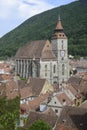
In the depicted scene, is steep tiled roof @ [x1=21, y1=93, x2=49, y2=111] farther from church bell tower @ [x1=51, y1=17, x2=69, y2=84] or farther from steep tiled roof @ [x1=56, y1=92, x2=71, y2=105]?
church bell tower @ [x1=51, y1=17, x2=69, y2=84]

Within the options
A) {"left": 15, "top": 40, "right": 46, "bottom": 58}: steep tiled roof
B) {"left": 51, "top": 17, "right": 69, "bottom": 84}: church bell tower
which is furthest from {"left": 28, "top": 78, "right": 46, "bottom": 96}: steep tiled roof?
{"left": 51, "top": 17, "right": 69, "bottom": 84}: church bell tower

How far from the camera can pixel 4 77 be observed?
101m

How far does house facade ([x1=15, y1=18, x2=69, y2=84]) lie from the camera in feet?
341

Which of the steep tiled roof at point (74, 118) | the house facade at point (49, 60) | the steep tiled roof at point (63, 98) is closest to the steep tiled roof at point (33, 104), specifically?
the steep tiled roof at point (63, 98)

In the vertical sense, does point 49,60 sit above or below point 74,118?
above

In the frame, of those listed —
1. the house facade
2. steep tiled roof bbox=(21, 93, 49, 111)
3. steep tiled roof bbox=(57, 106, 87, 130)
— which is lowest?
steep tiled roof bbox=(21, 93, 49, 111)

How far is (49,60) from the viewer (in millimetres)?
104375

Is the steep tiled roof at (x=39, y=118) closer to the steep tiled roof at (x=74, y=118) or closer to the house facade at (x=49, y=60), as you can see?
the steep tiled roof at (x=74, y=118)

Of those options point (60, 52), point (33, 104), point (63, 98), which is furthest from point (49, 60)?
point (63, 98)

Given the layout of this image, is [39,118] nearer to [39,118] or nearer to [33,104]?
[39,118]

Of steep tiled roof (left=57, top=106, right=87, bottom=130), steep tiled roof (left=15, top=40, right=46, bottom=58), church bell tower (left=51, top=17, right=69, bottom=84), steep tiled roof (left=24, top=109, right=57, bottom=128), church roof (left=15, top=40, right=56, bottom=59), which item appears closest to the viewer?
steep tiled roof (left=57, top=106, right=87, bottom=130)

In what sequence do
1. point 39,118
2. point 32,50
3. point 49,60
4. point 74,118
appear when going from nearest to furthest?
point 74,118, point 39,118, point 49,60, point 32,50

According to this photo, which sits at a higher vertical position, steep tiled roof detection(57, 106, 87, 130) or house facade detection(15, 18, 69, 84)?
house facade detection(15, 18, 69, 84)

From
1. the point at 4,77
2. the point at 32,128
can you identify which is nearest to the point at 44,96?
the point at 32,128
